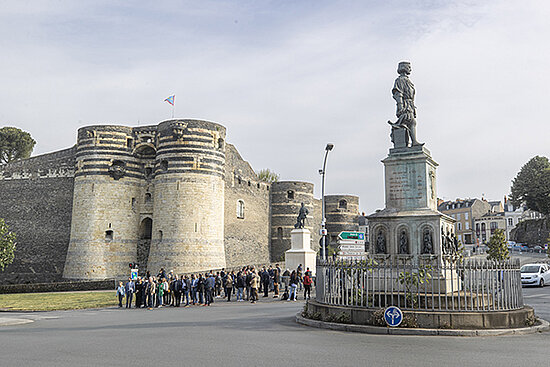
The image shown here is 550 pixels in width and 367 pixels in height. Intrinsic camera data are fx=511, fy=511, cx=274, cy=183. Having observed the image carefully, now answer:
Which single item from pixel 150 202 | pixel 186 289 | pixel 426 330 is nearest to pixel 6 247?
pixel 150 202

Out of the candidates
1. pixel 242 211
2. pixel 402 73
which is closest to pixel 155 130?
pixel 242 211

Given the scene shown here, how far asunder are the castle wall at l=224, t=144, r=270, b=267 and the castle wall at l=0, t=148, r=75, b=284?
12.3 meters

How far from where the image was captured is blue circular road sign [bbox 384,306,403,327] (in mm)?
9750

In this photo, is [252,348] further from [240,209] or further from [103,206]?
[240,209]

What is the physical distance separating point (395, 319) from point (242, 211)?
34.8 meters

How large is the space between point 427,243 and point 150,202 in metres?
28.5

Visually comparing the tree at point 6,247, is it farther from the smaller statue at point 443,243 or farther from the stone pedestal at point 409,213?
the smaller statue at point 443,243

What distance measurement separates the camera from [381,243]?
11.9 m

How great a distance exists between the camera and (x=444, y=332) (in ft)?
31.1

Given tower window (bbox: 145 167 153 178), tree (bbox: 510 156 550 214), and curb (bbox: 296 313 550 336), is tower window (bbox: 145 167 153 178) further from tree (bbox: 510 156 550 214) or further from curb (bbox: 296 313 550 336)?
tree (bbox: 510 156 550 214)

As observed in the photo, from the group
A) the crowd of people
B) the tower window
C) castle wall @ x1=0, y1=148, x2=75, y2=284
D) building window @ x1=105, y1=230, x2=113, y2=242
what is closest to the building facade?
the tower window

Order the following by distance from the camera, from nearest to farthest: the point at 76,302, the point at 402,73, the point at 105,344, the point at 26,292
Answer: the point at 105,344
the point at 402,73
the point at 76,302
the point at 26,292

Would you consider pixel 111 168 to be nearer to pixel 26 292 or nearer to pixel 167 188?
pixel 167 188

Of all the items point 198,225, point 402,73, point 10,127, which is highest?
point 10,127
